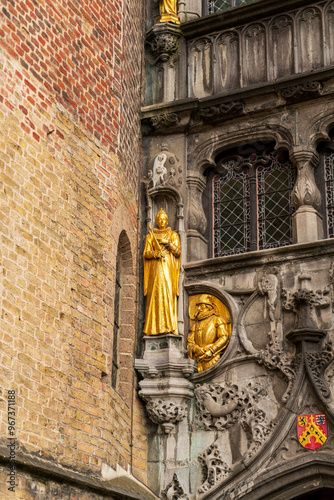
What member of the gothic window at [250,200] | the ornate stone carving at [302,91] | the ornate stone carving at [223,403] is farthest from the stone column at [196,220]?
the ornate stone carving at [223,403]

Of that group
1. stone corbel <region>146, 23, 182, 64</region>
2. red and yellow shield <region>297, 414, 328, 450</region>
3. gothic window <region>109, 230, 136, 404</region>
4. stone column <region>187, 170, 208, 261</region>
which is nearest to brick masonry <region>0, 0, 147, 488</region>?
gothic window <region>109, 230, 136, 404</region>

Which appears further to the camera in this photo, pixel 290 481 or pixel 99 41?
pixel 99 41

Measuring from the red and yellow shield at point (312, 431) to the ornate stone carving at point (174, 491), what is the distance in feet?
5.21

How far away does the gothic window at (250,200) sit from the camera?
489 inches

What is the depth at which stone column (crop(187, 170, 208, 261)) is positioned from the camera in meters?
12.5

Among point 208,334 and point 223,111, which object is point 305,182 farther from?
point 208,334

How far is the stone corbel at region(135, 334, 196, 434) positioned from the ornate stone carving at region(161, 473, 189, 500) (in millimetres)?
621

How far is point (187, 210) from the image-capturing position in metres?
12.7

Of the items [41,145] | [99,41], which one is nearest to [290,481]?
[41,145]

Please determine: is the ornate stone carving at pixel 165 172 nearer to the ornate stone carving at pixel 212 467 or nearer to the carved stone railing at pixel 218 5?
the carved stone railing at pixel 218 5

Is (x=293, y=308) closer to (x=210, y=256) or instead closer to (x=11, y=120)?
(x=210, y=256)

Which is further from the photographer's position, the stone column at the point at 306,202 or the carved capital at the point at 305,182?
the carved capital at the point at 305,182

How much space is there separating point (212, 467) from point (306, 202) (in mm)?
3607

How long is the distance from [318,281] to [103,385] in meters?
3.04
